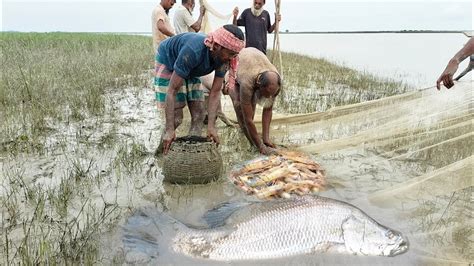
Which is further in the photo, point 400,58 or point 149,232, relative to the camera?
point 400,58

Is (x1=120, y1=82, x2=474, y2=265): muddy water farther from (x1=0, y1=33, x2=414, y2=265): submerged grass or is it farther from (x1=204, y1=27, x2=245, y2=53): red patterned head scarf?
(x1=204, y1=27, x2=245, y2=53): red patterned head scarf

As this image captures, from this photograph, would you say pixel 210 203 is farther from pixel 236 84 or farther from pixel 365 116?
pixel 365 116

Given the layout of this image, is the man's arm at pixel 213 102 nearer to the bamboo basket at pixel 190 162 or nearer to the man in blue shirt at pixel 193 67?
the man in blue shirt at pixel 193 67

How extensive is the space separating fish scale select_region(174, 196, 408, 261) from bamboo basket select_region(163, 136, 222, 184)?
34.8 inches

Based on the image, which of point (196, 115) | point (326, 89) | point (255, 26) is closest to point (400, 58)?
point (326, 89)

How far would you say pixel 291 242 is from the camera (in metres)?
2.56

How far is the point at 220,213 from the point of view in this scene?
116 inches

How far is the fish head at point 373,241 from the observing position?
258cm

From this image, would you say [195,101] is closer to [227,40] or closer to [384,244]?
[227,40]

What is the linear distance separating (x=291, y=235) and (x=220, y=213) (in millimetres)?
600

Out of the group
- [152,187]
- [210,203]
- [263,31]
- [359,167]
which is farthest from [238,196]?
[263,31]

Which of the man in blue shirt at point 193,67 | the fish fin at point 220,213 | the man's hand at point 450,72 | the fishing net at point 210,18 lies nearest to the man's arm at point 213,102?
the man in blue shirt at point 193,67

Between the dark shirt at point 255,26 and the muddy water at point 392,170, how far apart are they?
1.79 m

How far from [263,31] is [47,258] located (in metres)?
5.04
